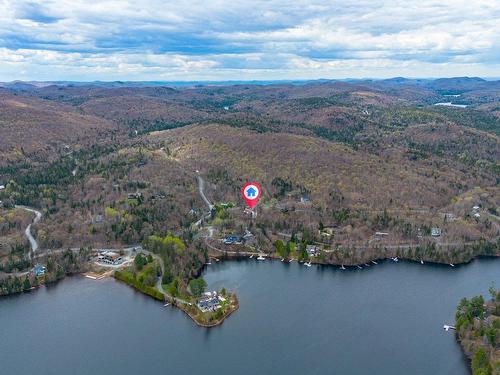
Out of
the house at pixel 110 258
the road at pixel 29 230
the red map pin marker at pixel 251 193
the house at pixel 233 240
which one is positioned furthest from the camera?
the red map pin marker at pixel 251 193

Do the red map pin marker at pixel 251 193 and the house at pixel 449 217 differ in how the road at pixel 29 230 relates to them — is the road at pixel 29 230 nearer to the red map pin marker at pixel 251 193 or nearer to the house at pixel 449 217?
the red map pin marker at pixel 251 193

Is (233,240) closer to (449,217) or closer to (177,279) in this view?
(177,279)

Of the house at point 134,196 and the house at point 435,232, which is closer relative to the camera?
the house at point 435,232

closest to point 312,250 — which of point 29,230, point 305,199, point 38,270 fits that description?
point 305,199

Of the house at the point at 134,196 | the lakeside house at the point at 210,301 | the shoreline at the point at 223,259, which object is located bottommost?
the shoreline at the point at 223,259

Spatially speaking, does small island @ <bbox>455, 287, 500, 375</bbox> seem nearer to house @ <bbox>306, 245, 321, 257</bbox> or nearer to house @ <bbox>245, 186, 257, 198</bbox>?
house @ <bbox>306, 245, 321, 257</bbox>

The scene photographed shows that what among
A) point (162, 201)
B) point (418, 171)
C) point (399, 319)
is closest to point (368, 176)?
point (418, 171)

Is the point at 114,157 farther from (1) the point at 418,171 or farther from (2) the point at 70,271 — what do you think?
(1) the point at 418,171

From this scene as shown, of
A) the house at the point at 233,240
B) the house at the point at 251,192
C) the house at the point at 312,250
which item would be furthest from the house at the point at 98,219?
the house at the point at 312,250
